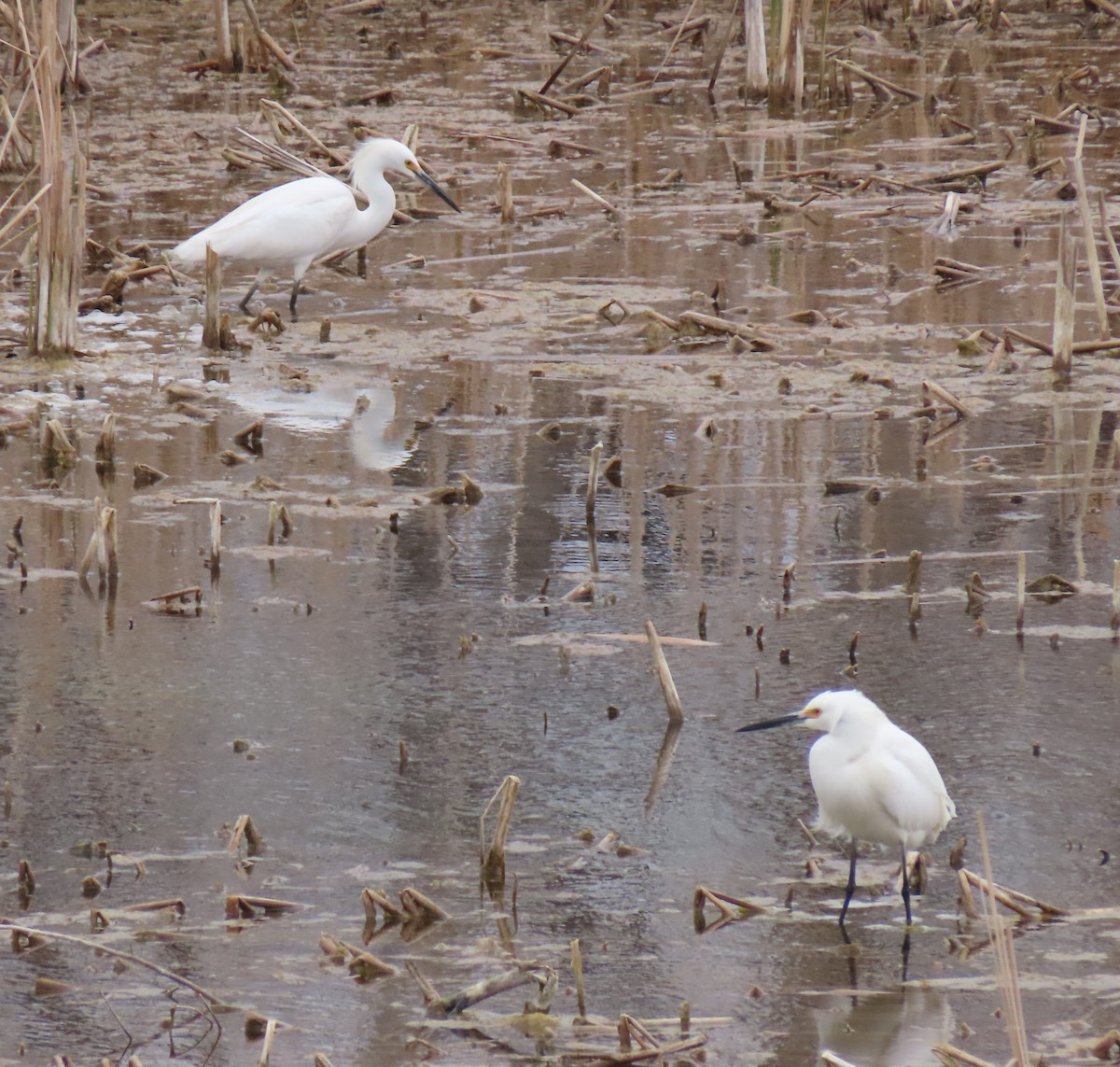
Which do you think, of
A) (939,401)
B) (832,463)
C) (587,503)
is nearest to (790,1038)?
(587,503)

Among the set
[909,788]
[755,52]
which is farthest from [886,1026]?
[755,52]

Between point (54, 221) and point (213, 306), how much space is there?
1139 mm

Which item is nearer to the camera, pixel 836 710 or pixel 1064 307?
pixel 836 710

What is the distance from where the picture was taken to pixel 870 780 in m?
4.21

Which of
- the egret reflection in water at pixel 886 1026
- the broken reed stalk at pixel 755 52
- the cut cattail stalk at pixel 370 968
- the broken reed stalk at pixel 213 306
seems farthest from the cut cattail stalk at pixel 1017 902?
the broken reed stalk at pixel 755 52

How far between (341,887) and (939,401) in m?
4.48

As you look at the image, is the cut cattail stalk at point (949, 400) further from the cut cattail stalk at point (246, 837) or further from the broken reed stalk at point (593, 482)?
the cut cattail stalk at point (246, 837)

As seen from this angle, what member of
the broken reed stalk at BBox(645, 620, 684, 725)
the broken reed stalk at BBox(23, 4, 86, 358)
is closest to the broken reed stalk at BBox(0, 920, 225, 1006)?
the broken reed stalk at BBox(645, 620, 684, 725)

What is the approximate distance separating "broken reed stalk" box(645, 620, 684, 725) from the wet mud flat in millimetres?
47

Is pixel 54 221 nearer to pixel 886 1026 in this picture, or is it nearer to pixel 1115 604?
pixel 1115 604

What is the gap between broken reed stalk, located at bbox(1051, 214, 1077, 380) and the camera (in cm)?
796

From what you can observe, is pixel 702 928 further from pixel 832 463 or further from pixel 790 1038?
pixel 832 463

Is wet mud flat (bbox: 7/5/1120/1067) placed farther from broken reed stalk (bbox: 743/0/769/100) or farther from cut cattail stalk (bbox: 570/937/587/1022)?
broken reed stalk (bbox: 743/0/769/100)

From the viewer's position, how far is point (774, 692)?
5.53m
